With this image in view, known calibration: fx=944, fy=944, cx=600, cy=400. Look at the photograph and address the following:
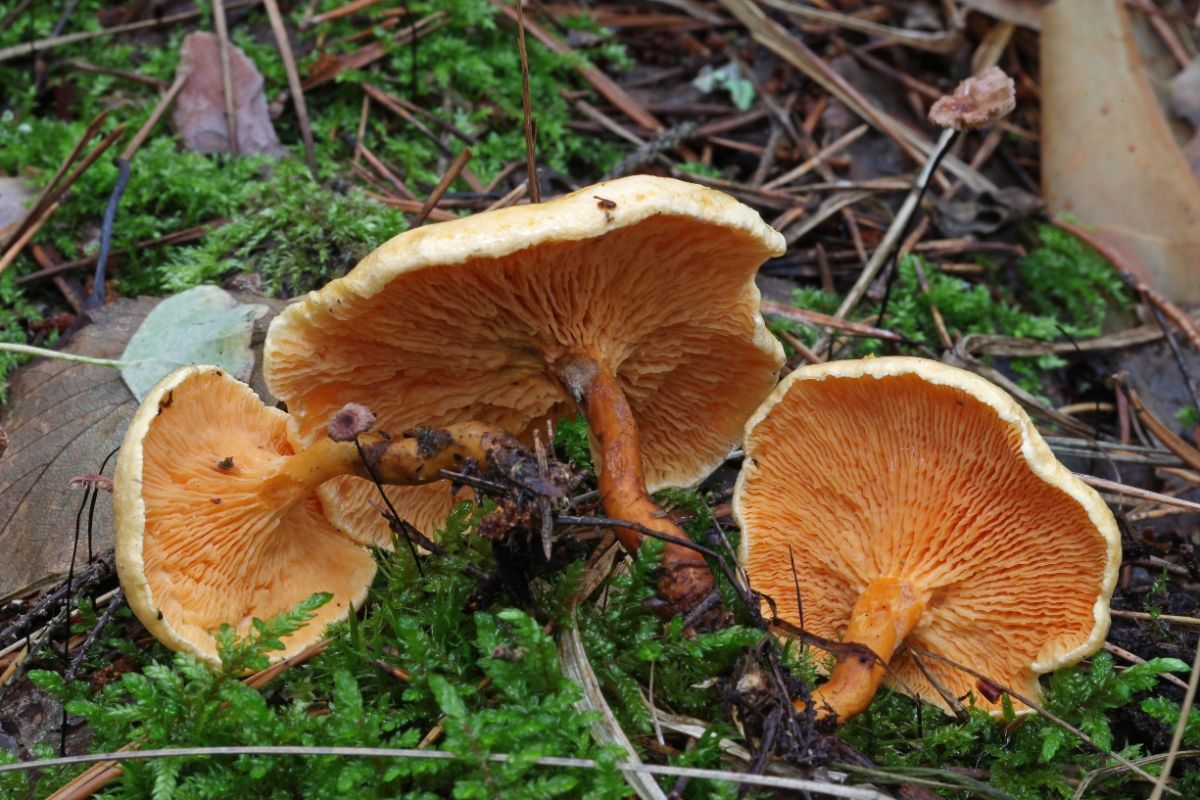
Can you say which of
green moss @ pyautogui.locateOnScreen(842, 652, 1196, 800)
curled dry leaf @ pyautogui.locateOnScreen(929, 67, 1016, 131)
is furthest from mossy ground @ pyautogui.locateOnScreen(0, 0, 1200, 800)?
curled dry leaf @ pyautogui.locateOnScreen(929, 67, 1016, 131)

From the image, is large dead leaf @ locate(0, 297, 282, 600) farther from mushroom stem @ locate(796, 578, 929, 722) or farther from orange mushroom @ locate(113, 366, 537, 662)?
mushroom stem @ locate(796, 578, 929, 722)

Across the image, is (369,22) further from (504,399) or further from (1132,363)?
(1132,363)

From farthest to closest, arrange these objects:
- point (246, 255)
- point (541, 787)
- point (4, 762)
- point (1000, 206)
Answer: point (1000, 206) < point (246, 255) < point (4, 762) < point (541, 787)

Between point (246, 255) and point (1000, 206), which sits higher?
point (246, 255)

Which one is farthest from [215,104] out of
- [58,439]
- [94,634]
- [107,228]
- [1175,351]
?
[1175,351]

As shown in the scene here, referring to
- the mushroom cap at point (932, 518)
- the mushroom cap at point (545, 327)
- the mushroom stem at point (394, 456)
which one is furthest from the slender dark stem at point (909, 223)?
the mushroom stem at point (394, 456)

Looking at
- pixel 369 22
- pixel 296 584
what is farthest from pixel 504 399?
pixel 369 22
